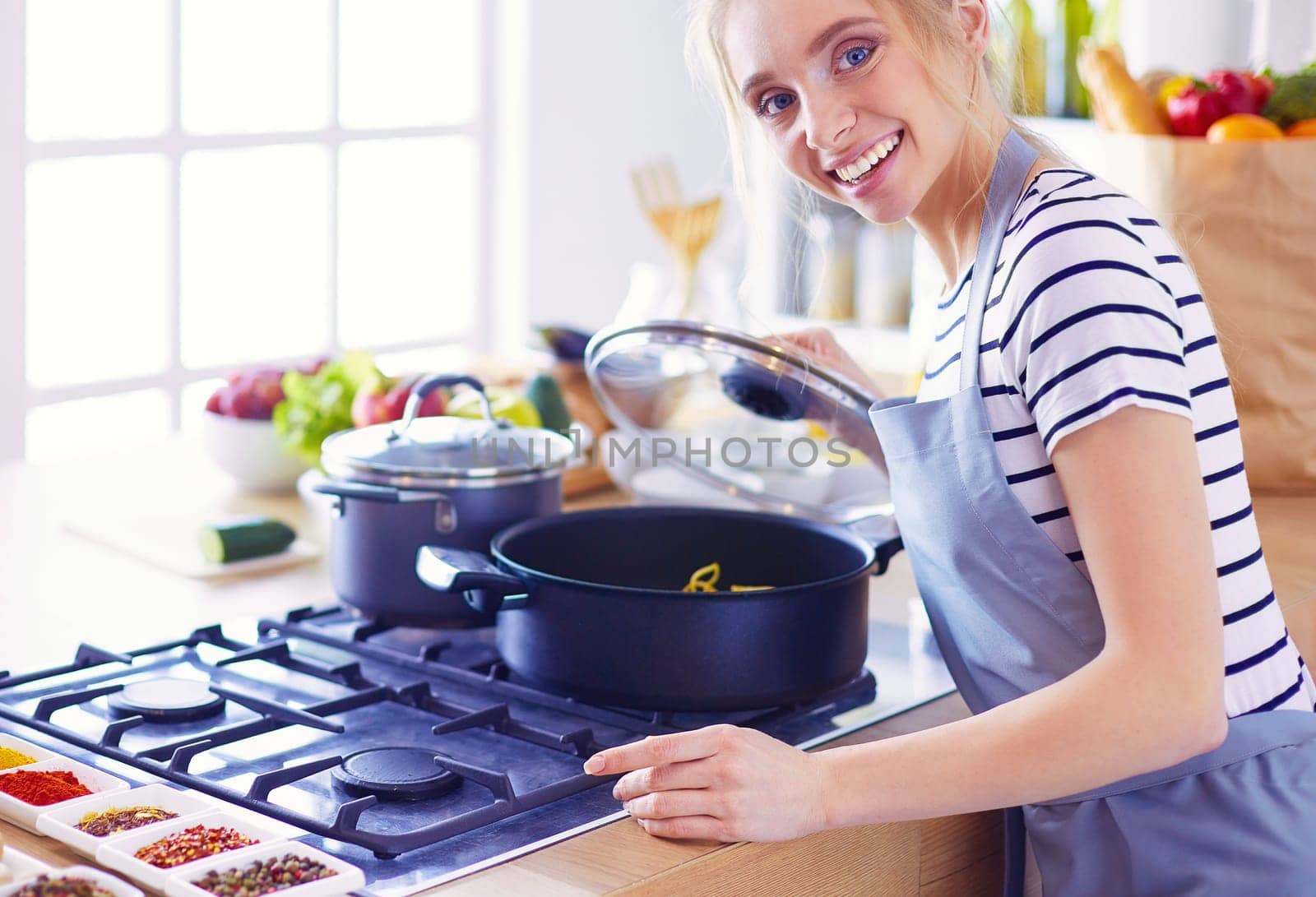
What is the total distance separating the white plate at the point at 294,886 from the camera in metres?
0.81

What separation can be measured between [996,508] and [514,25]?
3315 mm

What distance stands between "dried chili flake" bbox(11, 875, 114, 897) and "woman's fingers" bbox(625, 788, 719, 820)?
32cm

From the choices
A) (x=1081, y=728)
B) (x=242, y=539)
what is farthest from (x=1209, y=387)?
(x=242, y=539)

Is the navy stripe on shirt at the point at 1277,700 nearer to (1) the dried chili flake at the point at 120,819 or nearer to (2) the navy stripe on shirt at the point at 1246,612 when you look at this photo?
(2) the navy stripe on shirt at the point at 1246,612

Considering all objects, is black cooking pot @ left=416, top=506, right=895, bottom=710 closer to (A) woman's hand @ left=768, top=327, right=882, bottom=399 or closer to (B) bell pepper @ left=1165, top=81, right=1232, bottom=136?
(A) woman's hand @ left=768, top=327, right=882, bottom=399

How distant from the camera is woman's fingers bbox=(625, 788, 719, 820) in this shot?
92cm

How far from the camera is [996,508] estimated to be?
3.39 feet

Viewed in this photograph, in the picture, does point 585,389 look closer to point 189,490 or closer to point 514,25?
point 189,490

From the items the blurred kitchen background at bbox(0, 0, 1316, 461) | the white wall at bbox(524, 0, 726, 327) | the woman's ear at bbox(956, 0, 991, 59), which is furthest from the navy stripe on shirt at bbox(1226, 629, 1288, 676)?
the white wall at bbox(524, 0, 726, 327)

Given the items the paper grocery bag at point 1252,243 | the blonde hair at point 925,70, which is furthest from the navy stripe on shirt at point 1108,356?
→ the paper grocery bag at point 1252,243

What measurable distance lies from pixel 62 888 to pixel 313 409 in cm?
101

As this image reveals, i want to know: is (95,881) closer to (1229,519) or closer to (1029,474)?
(1029,474)

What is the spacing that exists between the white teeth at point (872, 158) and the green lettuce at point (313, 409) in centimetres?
82

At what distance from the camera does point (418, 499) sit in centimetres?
128
